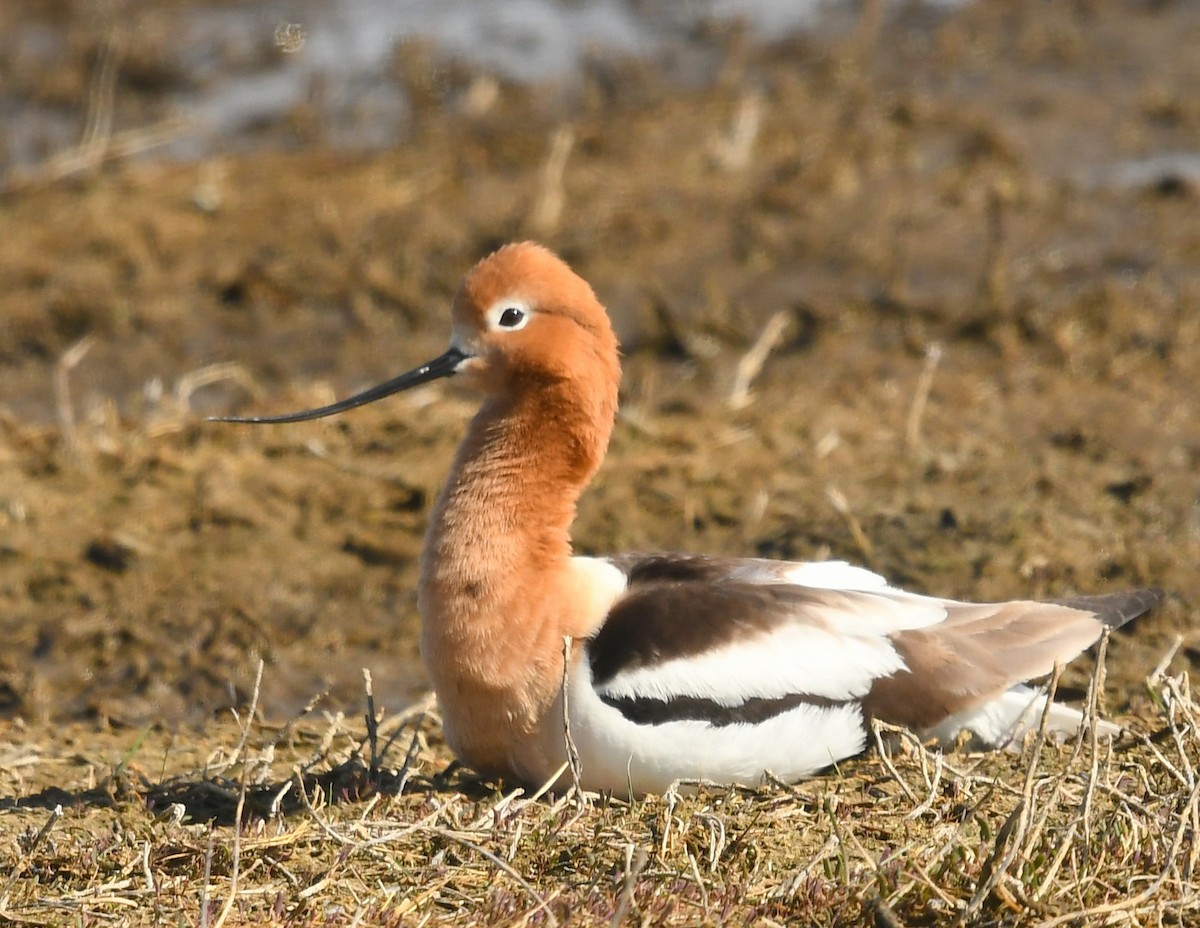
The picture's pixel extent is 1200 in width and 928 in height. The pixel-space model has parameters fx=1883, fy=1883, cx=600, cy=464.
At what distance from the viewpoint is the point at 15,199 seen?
10.8 meters

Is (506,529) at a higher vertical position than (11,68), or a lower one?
lower

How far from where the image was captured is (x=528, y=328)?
17.6 ft

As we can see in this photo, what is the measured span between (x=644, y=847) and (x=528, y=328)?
1609 millimetres

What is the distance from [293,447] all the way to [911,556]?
9.05 ft

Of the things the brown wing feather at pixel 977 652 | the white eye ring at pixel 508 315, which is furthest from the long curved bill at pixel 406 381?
the brown wing feather at pixel 977 652

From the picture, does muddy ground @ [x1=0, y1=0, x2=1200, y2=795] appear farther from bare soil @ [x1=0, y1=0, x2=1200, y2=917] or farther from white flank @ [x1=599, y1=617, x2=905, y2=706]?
white flank @ [x1=599, y1=617, x2=905, y2=706]

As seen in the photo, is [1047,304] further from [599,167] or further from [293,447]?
[293,447]

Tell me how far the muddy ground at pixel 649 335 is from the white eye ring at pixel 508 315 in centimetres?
166

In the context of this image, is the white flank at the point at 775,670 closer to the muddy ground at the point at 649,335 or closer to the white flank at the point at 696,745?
the white flank at the point at 696,745

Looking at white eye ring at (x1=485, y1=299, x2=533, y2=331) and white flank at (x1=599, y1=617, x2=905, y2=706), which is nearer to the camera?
white flank at (x1=599, y1=617, x2=905, y2=706)

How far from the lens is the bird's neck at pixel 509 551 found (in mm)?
5000

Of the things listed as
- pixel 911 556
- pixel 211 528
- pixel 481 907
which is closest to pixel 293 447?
pixel 211 528

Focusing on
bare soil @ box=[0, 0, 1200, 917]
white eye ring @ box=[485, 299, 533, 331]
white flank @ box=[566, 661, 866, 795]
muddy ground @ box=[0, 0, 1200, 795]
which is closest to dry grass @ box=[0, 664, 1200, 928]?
white flank @ box=[566, 661, 866, 795]

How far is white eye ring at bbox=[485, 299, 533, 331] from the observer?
5.38 metres
